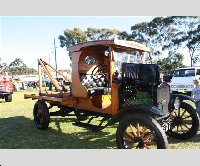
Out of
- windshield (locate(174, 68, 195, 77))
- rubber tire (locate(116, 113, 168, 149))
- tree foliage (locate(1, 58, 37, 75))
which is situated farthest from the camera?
tree foliage (locate(1, 58, 37, 75))

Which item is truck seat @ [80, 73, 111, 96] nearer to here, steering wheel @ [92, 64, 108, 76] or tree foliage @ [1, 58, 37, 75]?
steering wheel @ [92, 64, 108, 76]

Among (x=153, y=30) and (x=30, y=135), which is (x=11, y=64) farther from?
(x=30, y=135)

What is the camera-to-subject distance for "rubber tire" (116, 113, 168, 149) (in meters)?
5.36

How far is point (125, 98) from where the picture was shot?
6805 mm

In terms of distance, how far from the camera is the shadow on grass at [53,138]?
6.92 meters

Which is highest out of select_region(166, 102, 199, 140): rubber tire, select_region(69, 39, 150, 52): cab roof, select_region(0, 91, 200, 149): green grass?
select_region(69, 39, 150, 52): cab roof

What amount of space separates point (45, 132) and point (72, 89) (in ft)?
5.01

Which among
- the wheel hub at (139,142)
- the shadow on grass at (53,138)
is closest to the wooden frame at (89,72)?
the shadow on grass at (53,138)

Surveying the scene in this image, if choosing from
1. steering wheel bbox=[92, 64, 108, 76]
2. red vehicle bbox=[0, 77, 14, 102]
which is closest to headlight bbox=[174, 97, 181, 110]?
steering wheel bbox=[92, 64, 108, 76]

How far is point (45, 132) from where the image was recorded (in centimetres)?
841

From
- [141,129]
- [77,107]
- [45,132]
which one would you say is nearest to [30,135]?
[45,132]

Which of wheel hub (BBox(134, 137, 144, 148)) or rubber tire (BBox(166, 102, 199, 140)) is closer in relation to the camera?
wheel hub (BBox(134, 137, 144, 148))

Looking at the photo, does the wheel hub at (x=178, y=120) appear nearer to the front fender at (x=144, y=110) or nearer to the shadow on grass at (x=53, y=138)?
the shadow on grass at (x=53, y=138)

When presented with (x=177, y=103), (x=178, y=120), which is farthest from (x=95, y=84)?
(x=178, y=120)
